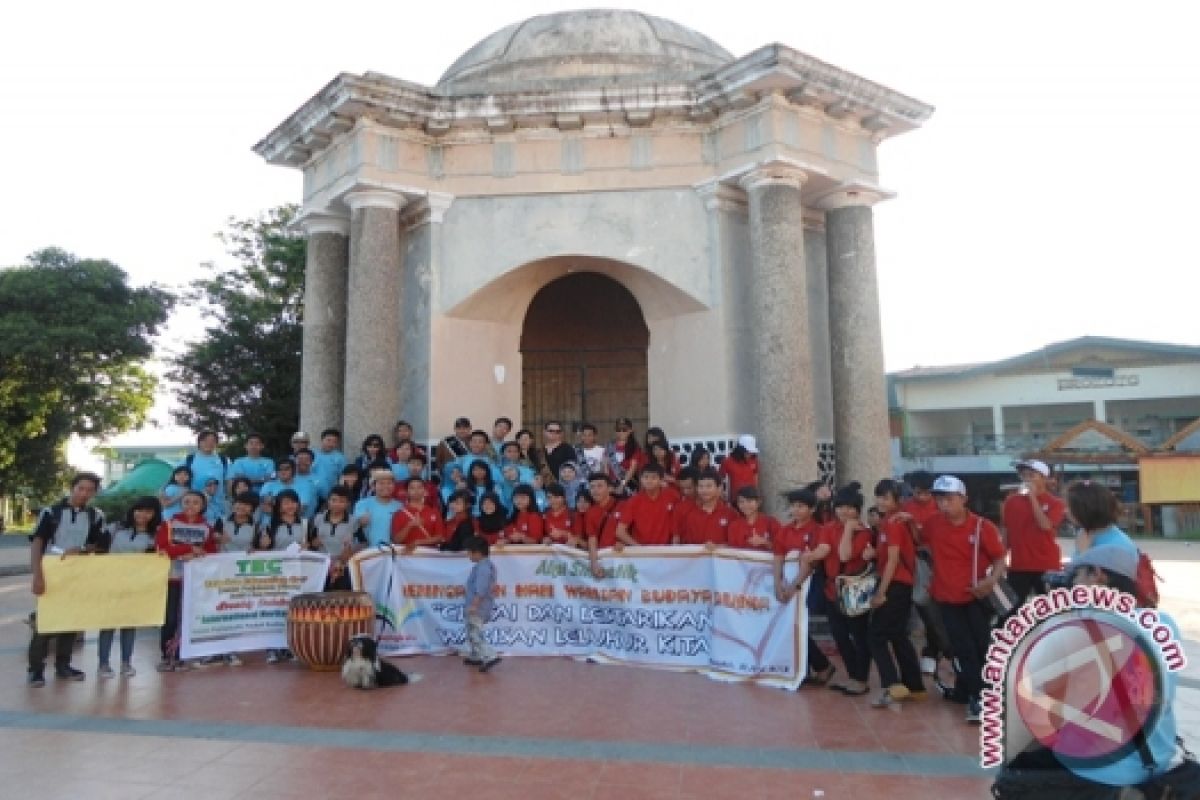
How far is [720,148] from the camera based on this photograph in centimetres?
1094

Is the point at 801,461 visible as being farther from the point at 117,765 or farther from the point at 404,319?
the point at 117,765

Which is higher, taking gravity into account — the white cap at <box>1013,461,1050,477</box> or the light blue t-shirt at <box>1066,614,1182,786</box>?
the white cap at <box>1013,461,1050,477</box>

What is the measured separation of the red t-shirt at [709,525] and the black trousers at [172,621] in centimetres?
478

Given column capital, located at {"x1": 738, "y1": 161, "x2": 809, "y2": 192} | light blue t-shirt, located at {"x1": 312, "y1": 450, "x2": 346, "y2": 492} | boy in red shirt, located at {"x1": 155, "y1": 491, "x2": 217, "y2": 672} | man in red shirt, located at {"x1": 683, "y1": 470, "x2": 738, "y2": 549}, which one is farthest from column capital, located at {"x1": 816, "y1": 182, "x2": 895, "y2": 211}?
boy in red shirt, located at {"x1": 155, "y1": 491, "x2": 217, "y2": 672}

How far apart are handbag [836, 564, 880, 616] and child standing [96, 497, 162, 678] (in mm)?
6190

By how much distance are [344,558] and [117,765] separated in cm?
348

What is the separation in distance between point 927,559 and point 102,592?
7123 mm

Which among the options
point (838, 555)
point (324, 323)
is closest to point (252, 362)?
point (324, 323)

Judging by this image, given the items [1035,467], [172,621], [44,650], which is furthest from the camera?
[172,621]

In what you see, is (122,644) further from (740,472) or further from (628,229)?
(628,229)

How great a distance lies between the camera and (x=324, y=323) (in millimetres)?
12188

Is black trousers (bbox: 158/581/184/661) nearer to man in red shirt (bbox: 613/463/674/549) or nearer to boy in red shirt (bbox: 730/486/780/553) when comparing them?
man in red shirt (bbox: 613/463/674/549)

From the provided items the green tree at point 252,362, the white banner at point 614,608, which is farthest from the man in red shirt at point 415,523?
the green tree at point 252,362

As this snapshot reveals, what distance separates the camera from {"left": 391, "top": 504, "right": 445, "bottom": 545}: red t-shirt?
8617mm
